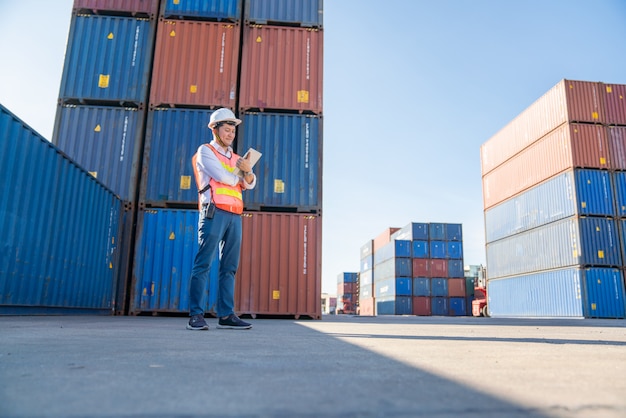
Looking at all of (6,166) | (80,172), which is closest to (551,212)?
(80,172)

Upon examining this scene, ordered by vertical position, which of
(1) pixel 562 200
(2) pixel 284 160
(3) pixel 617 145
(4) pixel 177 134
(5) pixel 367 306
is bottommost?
(5) pixel 367 306

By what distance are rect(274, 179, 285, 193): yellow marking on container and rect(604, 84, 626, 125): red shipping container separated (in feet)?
51.4

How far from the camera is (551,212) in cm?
1850

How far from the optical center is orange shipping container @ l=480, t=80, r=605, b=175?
706 inches

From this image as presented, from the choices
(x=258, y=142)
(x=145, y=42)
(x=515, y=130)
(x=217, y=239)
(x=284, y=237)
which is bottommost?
(x=217, y=239)

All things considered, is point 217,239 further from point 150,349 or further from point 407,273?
point 407,273

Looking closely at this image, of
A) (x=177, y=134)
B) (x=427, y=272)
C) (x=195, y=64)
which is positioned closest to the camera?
(x=177, y=134)

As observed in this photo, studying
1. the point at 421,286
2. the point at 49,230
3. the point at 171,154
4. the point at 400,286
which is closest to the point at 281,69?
the point at 171,154

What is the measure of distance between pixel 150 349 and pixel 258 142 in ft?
23.8

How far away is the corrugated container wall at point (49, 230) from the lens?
5.74 metres

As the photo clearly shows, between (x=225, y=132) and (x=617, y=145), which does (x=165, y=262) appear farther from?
(x=617, y=145)

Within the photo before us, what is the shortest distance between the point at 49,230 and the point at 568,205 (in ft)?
57.8

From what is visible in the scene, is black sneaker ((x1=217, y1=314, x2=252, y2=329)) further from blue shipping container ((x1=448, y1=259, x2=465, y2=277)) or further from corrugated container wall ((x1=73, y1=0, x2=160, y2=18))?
blue shipping container ((x1=448, y1=259, x2=465, y2=277))

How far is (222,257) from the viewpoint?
4547 mm
